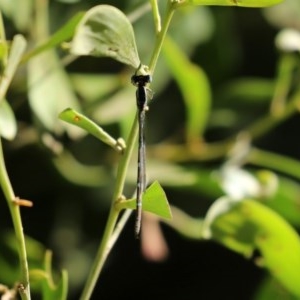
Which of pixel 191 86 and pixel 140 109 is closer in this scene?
pixel 140 109

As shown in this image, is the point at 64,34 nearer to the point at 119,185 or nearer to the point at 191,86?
the point at 119,185

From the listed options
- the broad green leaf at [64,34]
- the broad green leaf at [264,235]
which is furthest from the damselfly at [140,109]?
the broad green leaf at [264,235]

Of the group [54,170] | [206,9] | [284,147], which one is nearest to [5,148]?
[54,170]

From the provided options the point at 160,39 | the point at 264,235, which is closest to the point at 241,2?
the point at 160,39

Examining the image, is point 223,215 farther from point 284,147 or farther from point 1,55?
point 284,147

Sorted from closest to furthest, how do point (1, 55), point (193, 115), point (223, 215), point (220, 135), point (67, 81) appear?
point (1, 55) < point (223, 215) < point (67, 81) < point (193, 115) < point (220, 135)

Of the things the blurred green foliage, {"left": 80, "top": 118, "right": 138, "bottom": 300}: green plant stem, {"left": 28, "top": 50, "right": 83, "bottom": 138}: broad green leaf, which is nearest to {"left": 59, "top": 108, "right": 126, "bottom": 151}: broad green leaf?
{"left": 80, "top": 118, "right": 138, "bottom": 300}: green plant stem
